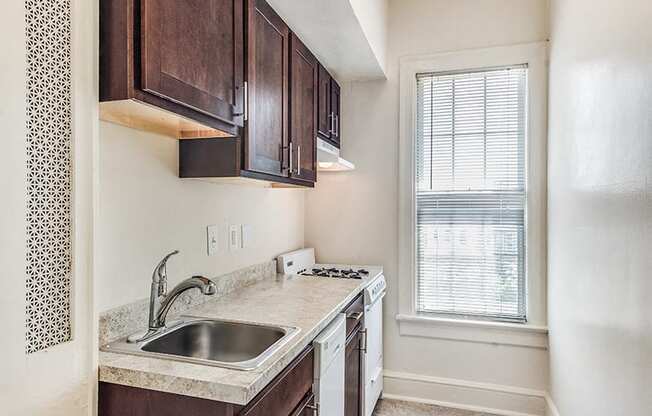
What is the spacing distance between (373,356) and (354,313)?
64cm

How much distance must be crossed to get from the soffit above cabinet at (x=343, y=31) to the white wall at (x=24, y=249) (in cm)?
111

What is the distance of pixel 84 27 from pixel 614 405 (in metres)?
2.19

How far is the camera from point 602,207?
1.62m

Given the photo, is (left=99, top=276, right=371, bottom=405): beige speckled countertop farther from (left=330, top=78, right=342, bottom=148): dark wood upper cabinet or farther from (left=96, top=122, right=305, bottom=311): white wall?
(left=330, top=78, right=342, bottom=148): dark wood upper cabinet

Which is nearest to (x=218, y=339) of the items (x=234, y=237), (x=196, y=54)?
(x=234, y=237)

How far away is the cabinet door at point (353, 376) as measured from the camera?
1988 mm

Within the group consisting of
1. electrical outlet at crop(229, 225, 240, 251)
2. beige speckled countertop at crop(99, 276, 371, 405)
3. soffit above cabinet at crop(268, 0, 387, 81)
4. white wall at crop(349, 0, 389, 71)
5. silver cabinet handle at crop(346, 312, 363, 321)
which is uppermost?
white wall at crop(349, 0, 389, 71)

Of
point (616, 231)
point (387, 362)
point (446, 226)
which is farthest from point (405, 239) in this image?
point (616, 231)

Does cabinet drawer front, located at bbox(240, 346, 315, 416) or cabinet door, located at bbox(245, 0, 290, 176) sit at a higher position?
cabinet door, located at bbox(245, 0, 290, 176)

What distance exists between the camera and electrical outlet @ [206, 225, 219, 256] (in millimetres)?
1834

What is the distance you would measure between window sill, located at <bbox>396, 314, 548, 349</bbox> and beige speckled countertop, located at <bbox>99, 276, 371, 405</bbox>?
80cm

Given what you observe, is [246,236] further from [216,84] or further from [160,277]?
[216,84]

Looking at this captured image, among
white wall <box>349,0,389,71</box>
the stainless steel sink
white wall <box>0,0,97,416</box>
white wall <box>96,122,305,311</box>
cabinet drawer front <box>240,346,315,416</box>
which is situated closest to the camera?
white wall <box>0,0,97,416</box>

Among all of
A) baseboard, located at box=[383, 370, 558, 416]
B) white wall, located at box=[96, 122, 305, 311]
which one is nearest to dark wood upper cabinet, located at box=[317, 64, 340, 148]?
white wall, located at box=[96, 122, 305, 311]
